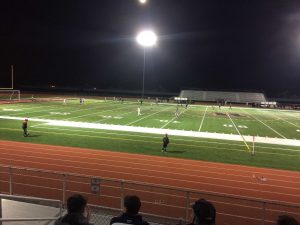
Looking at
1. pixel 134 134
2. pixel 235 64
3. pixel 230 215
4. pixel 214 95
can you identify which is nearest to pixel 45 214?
pixel 230 215

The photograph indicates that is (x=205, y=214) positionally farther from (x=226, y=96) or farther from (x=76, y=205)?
(x=226, y=96)

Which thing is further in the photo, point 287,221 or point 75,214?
point 75,214

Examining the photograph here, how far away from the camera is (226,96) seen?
9519 centimetres

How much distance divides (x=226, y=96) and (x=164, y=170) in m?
82.0

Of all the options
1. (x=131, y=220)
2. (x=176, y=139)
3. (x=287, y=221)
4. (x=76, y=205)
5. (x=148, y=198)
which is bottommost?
(x=148, y=198)

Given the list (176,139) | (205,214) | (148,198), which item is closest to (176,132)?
(176,139)

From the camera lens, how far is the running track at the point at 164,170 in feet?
45.6

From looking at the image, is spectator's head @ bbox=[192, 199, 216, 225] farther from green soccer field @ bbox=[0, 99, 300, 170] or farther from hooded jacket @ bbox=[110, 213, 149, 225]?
green soccer field @ bbox=[0, 99, 300, 170]

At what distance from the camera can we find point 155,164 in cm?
1727

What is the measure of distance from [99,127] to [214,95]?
71.4m

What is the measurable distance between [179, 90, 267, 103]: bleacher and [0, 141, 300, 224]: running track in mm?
75834

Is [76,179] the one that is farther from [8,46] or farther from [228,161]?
[8,46]

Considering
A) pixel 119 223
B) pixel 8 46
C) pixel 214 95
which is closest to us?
pixel 119 223

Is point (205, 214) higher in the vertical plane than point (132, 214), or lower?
higher
